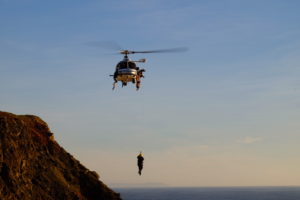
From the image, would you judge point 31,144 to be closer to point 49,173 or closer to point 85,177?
point 49,173

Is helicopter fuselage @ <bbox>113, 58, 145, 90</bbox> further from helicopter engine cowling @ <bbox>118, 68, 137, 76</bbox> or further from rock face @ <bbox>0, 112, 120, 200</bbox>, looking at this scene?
rock face @ <bbox>0, 112, 120, 200</bbox>

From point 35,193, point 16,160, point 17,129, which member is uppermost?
point 17,129

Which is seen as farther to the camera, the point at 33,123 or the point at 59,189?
the point at 33,123

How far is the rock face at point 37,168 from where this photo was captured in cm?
5516

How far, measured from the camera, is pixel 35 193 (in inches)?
2297

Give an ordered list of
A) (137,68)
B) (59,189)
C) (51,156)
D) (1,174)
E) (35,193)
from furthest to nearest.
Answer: (51,156), (59,189), (35,193), (1,174), (137,68)

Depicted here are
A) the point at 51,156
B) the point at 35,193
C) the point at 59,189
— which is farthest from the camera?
the point at 51,156

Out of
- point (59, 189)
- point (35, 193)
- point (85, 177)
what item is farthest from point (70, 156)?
point (35, 193)

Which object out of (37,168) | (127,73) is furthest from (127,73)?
(37,168)

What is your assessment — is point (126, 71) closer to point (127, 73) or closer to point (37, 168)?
point (127, 73)

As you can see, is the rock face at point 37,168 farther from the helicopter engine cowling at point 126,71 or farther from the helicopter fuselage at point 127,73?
the helicopter engine cowling at point 126,71

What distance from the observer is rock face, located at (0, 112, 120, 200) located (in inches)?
2172

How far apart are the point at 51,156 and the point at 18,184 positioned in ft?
40.1

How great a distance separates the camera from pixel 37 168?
204 feet
